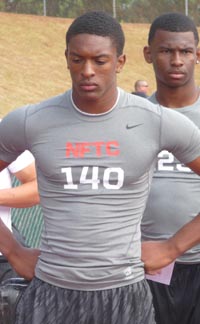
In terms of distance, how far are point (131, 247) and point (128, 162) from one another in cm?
33

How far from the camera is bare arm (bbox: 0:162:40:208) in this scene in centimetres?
564

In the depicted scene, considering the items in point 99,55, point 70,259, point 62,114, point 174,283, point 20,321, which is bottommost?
point 174,283

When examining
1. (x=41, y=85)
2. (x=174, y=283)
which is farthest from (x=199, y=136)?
(x=41, y=85)

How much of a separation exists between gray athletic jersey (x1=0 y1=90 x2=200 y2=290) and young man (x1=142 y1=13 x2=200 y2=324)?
0.86 m

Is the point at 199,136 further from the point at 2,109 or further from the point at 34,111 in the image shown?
the point at 2,109

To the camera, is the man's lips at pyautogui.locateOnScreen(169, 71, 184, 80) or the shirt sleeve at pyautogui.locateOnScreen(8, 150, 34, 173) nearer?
the man's lips at pyautogui.locateOnScreen(169, 71, 184, 80)

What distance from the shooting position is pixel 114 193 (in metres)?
3.61

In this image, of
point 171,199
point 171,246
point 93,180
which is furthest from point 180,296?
point 93,180

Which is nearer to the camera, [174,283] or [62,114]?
[62,114]

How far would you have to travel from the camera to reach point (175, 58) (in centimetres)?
467

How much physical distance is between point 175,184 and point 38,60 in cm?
3542

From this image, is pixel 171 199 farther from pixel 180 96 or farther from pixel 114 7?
pixel 114 7

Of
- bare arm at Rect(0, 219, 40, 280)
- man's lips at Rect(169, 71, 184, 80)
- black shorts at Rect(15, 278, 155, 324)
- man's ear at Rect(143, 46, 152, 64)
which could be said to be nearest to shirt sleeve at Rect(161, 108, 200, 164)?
black shorts at Rect(15, 278, 155, 324)

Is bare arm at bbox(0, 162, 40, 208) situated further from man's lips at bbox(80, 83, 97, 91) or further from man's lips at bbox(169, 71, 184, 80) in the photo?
man's lips at bbox(80, 83, 97, 91)
